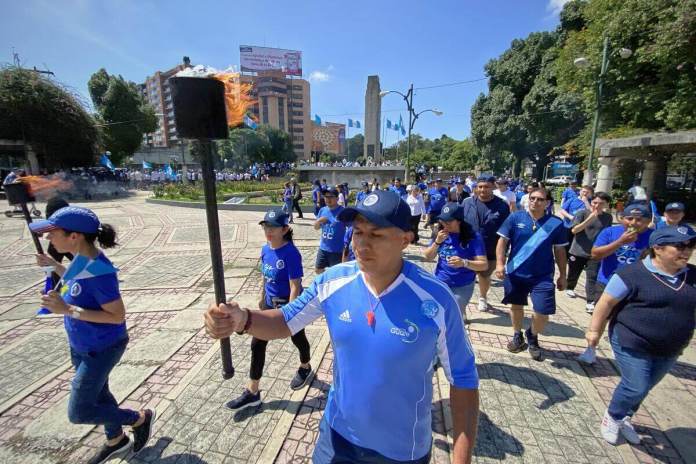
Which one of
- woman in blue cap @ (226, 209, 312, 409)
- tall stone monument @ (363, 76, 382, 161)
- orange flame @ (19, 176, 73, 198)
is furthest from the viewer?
tall stone monument @ (363, 76, 382, 161)

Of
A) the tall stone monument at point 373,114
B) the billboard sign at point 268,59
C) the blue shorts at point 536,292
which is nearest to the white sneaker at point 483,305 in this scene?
the blue shorts at point 536,292

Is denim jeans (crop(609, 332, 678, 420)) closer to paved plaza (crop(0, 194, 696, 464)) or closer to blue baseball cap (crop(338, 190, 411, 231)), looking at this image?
paved plaza (crop(0, 194, 696, 464))

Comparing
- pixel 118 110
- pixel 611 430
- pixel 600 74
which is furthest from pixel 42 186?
pixel 118 110

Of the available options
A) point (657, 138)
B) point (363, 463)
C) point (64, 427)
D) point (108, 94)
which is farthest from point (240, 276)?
point (108, 94)

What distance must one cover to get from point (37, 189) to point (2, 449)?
273 cm

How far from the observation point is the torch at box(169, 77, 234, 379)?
1.70 meters

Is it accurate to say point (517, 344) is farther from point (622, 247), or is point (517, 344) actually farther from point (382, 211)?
point (382, 211)

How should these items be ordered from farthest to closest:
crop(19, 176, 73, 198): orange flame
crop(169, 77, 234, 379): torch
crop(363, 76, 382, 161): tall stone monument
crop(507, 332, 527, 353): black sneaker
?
1. crop(363, 76, 382, 161): tall stone monument
2. crop(507, 332, 527, 353): black sneaker
3. crop(19, 176, 73, 198): orange flame
4. crop(169, 77, 234, 379): torch

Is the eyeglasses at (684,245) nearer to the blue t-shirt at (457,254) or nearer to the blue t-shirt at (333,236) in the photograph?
the blue t-shirt at (457,254)

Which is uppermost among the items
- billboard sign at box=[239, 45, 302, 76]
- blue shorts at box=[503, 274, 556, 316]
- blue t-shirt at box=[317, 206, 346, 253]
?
billboard sign at box=[239, 45, 302, 76]

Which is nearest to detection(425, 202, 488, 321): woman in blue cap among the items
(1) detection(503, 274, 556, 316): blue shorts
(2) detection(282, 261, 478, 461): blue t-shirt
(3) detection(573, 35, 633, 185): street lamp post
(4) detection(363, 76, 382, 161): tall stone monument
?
(1) detection(503, 274, 556, 316): blue shorts

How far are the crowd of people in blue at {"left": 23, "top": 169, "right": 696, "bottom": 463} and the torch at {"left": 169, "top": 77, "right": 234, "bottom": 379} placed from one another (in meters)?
0.55

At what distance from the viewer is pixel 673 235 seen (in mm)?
2705

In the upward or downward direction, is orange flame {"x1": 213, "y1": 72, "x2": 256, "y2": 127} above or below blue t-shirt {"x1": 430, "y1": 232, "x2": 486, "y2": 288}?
above
